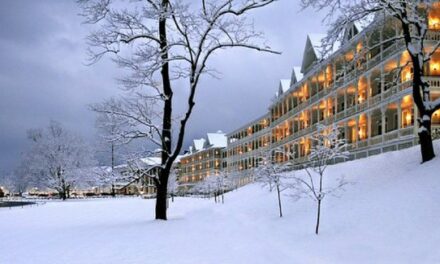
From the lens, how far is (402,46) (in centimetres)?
2980

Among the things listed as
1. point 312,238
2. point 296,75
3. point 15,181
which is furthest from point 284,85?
point 15,181

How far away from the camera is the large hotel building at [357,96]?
24.6 m

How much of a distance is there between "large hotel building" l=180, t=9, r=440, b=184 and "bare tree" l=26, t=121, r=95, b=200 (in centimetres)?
3048

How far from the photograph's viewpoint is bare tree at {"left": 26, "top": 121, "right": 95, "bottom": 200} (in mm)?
68562

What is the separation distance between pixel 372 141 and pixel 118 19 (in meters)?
23.6

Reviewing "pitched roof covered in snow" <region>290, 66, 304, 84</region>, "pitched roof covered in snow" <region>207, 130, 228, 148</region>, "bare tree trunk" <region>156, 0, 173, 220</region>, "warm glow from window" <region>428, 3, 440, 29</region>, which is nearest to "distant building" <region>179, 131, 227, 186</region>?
"pitched roof covered in snow" <region>207, 130, 228, 148</region>

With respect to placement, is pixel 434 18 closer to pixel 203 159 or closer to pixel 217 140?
pixel 217 140

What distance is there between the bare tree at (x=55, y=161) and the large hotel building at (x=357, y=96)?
30478 mm

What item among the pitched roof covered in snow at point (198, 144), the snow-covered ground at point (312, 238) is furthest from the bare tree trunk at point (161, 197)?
the pitched roof covered in snow at point (198, 144)

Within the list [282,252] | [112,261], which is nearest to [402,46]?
[282,252]

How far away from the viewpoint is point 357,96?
3784 cm

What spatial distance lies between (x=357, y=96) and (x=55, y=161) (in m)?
51.8

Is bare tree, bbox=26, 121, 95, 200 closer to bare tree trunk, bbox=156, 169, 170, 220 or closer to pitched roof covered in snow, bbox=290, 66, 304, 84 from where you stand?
pitched roof covered in snow, bbox=290, 66, 304, 84

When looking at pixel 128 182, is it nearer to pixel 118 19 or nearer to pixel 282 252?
pixel 118 19
